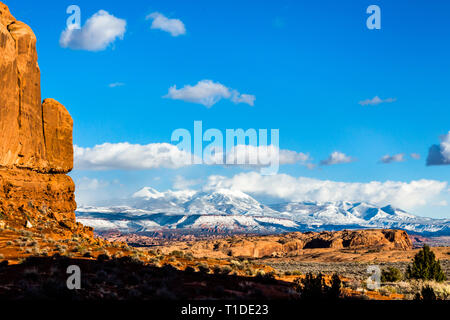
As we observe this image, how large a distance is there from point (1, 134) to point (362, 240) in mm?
91277

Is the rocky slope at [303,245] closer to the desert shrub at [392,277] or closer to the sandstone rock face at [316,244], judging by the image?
the sandstone rock face at [316,244]

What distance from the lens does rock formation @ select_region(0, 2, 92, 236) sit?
37094mm

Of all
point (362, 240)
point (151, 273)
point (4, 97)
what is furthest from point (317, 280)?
point (362, 240)

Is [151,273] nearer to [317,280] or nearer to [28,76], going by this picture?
[317,280]

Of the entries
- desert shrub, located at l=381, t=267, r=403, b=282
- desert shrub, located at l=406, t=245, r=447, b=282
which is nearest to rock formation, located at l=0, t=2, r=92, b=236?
desert shrub, located at l=381, t=267, r=403, b=282

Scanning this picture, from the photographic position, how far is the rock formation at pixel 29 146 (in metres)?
37.1

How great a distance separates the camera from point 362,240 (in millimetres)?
103562

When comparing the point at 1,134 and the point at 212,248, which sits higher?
the point at 1,134

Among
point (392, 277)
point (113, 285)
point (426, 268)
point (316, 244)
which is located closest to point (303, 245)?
point (316, 244)

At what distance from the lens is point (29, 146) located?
40375 mm

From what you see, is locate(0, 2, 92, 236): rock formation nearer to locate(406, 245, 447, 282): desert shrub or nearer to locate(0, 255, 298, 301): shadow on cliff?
locate(0, 255, 298, 301): shadow on cliff

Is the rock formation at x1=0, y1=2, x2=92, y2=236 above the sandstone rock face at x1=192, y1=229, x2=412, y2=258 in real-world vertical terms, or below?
above

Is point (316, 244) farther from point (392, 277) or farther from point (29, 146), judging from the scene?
point (29, 146)
